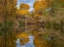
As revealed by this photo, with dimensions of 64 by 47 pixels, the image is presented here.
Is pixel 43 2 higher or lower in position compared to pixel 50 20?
higher

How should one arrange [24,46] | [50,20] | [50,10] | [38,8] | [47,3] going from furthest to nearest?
[38,8] → [47,3] → [50,10] → [50,20] → [24,46]

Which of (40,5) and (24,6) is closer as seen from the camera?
(40,5)

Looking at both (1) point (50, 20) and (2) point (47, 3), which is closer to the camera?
(1) point (50, 20)

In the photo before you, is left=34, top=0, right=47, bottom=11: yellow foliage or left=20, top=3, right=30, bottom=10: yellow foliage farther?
left=20, top=3, right=30, bottom=10: yellow foliage

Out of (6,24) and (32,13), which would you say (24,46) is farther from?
(32,13)

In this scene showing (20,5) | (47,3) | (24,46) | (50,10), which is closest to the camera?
(24,46)

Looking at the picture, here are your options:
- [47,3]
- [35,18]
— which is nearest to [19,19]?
[35,18]

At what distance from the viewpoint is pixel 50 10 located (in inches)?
481

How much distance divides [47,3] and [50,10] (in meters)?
1.02

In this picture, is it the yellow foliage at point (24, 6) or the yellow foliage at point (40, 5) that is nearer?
the yellow foliage at point (40, 5)

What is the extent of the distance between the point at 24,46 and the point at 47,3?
729cm

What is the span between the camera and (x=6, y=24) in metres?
11.6

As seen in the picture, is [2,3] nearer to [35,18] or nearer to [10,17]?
[10,17]

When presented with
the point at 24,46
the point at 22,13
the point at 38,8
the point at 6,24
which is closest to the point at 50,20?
the point at 6,24
